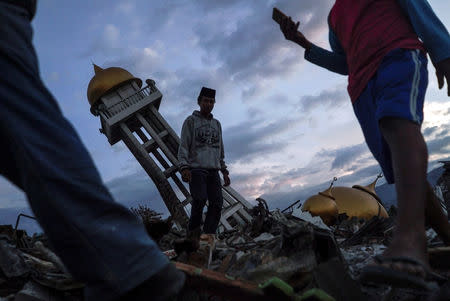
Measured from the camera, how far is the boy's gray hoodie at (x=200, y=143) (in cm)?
504

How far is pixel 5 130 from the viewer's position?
1.10 m

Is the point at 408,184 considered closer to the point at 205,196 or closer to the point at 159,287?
the point at 159,287

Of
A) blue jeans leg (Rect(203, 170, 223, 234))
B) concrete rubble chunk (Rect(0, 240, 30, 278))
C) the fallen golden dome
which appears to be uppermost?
concrete rubble chunk (Rect(0, 240, 30, 278))

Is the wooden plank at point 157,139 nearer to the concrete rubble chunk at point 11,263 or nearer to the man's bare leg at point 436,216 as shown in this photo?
the concrete rubble chunk at point 11,263

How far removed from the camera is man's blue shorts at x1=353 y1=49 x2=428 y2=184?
1.68 m

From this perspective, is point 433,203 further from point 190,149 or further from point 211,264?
point 190,149

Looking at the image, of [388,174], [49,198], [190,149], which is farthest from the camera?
[190,149]

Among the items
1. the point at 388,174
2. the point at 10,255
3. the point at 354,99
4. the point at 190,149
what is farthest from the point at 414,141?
the point at 190,149

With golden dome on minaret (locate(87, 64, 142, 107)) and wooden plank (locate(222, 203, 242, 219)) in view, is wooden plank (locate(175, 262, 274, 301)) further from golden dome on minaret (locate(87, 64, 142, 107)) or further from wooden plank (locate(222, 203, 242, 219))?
golden dome on minaret (locate(87, 64, 142, 107))

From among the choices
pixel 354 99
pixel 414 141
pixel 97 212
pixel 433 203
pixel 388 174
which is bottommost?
pixel 433 203

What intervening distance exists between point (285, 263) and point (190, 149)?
3.63 m

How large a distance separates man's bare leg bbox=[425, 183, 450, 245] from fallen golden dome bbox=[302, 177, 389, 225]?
6.27 metres

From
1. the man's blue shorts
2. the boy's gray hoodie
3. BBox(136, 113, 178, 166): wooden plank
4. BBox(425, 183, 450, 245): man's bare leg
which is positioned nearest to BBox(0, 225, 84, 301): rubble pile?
the man's blue shorts

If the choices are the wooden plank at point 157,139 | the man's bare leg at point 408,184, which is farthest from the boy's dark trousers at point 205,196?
the wooden plank at point 157,139
